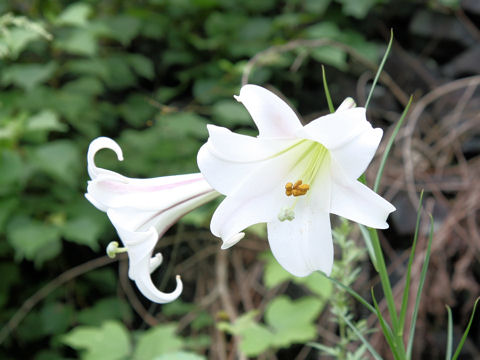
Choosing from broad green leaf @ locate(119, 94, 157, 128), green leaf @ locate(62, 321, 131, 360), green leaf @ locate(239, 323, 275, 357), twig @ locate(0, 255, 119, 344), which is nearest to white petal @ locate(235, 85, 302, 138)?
green leaf @ locate(239, 323, 275, 357)

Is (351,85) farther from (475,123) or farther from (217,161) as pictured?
(217,161)

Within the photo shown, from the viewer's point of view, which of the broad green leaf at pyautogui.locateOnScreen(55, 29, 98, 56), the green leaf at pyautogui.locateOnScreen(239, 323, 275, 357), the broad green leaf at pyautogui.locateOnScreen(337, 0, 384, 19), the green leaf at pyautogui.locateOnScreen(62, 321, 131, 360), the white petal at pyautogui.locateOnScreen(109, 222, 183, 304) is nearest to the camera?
the white petal at pyautogui.locateOnScreen(109, 222, 183, 304)

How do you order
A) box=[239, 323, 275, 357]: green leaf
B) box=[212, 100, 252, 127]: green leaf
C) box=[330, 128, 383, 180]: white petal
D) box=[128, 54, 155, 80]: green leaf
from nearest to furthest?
box=[330, 128, 383, 180]: white petal, box=[239, 323, 275, 357]: green leaf, box=[212, 100, 252, 127]: green leaf, box=[128, 54, 155, 80]: green leaf

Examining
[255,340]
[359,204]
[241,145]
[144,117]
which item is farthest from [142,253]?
[144,117]

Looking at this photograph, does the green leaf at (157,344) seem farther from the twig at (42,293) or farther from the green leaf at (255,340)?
the twig at (42,293)

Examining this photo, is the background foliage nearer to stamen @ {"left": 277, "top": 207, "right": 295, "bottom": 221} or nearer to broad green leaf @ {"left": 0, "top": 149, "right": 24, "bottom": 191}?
broad green leaf @ {"left": 0, "top": 149, "right": 24, "bottom": 191}

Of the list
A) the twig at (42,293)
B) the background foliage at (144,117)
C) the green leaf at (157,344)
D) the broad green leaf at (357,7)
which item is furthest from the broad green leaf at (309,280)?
the broad green leaf at (357,7)
